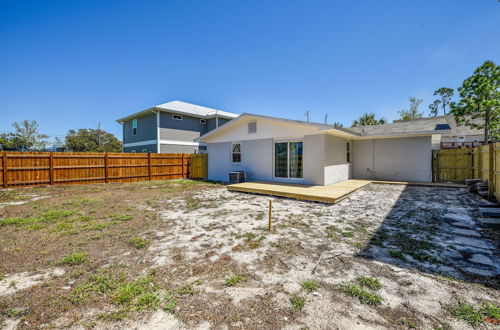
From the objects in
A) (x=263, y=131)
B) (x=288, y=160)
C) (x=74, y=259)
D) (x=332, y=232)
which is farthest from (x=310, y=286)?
(x=263, y=131)

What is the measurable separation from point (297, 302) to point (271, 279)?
0.45 meters

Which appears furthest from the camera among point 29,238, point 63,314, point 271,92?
point 271,92

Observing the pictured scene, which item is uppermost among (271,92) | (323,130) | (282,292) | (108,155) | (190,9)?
(190,9)

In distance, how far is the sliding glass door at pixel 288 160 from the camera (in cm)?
911

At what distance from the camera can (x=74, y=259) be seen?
2.77 metres

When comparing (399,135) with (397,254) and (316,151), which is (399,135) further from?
(397,254)

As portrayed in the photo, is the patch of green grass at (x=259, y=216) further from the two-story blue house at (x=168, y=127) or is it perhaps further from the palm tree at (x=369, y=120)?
the palm tree at (x=369, y=120)

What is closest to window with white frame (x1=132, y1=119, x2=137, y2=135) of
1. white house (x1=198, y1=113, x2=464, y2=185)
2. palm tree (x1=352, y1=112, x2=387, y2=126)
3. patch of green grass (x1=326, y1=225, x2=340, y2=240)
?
white house (x1=198, y1=113, x2=464, y2=185)

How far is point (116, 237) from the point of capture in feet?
11.9

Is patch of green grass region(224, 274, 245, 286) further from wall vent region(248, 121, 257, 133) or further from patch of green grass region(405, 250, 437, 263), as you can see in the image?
wall vent region(248, 121, 257, 133)

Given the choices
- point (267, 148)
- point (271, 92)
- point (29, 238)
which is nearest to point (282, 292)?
point (29, 238)

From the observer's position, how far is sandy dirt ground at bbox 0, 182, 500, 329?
5.70ft

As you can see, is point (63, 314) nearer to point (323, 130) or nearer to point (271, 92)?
point (323, 130)

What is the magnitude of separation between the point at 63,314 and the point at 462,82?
73.6 ft
